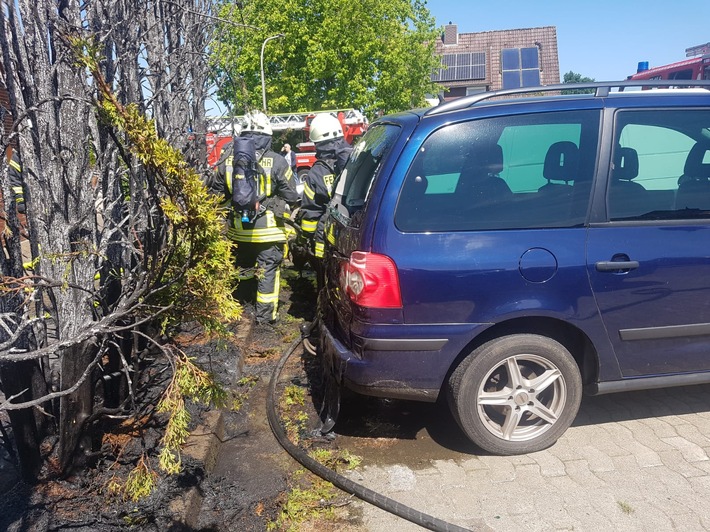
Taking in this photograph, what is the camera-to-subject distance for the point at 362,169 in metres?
3.56

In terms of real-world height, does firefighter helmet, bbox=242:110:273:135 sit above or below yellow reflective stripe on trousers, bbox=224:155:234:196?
above

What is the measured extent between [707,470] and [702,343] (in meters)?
0.70

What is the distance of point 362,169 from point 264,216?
7.12 feet

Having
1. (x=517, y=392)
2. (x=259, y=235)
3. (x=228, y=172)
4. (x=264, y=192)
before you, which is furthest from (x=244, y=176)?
(x=517, y=392)

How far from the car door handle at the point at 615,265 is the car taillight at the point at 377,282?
1113mm

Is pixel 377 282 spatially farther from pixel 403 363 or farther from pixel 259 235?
pixel 259 235

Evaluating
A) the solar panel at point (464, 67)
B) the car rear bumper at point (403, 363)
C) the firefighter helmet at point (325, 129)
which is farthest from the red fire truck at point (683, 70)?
the solar panel at point (464, 67)

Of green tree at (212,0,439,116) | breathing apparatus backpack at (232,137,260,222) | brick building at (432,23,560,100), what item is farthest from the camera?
brick building at (432,23,560,100)

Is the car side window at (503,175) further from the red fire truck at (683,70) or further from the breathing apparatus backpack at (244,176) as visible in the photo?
the red fire truck at (683,70)

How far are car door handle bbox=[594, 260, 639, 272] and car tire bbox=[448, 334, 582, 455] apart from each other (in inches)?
19.3

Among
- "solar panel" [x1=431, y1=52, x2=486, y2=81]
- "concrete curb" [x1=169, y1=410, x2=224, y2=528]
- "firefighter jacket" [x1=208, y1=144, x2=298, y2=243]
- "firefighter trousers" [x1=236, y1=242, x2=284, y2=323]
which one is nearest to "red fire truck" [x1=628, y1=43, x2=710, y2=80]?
Result: "firefighter jacket" [x1=208, y1=144, x2=298, y2=243]

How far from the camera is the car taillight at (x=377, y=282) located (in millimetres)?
2967

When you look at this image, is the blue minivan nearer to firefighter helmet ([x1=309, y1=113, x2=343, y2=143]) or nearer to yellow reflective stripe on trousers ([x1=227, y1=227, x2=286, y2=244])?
yellow reflective stripe on trousers ([x1=227, y1=227, x2=286, y2=244])

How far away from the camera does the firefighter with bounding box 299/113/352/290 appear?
217 inches
